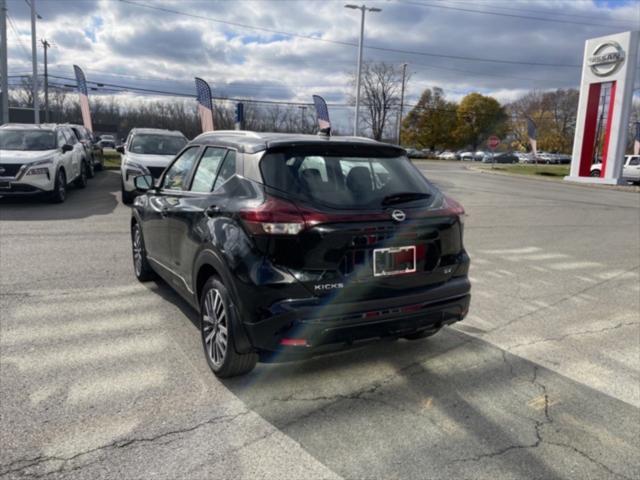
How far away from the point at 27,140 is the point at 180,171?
9531mm

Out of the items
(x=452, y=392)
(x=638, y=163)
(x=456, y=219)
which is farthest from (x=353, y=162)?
(x=638, y=163)

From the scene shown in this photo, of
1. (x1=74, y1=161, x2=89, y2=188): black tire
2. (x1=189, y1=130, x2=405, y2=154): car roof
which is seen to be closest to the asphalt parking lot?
(x1=189, y1=130, x2=405, y2=154): car roof

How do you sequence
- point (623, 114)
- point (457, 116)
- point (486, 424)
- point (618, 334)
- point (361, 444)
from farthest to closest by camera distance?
1. point (457, 116)
2. point (623, 114)
3. point (618, 334)
4. point (486, 424)
5. point (361, 444)

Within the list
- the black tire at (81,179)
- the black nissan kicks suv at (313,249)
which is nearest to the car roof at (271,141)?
the black nissan kicks suv at (313,249)

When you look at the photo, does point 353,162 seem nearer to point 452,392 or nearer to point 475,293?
point 452,392

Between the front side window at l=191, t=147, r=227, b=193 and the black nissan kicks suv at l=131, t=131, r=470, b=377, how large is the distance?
2 cm

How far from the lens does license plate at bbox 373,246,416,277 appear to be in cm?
317

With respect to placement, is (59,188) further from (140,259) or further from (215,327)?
(215,327)

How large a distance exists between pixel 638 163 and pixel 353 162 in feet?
114

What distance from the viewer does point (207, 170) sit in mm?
3996

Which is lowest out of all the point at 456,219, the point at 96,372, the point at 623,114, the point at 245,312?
the point at 96,372

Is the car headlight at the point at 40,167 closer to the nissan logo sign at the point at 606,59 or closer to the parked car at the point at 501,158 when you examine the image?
the nissan logo sign at the point at 606,59

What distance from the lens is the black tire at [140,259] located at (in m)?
5.49

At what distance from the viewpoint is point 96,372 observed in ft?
11.8
